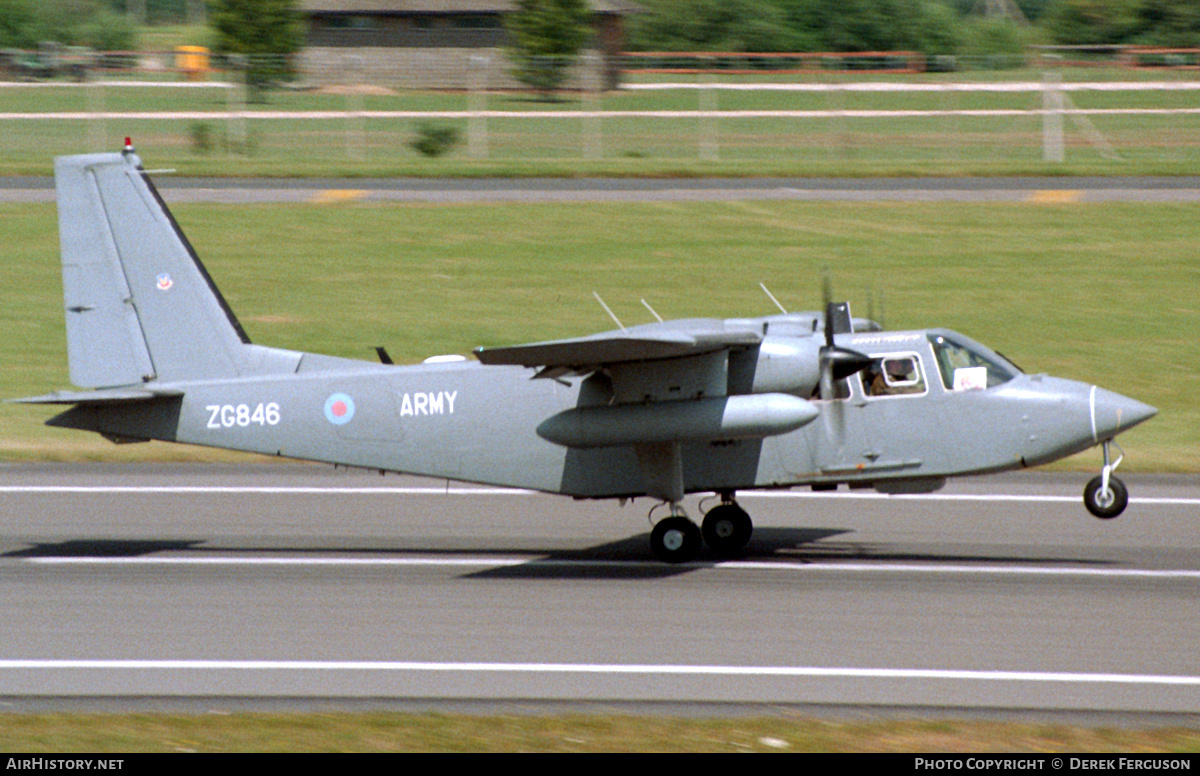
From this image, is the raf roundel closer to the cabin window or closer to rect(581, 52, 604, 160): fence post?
the cabin window

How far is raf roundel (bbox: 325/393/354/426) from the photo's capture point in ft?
49.0

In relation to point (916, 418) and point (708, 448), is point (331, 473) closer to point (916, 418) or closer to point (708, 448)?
point (708, 448)

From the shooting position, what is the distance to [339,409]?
14938mm

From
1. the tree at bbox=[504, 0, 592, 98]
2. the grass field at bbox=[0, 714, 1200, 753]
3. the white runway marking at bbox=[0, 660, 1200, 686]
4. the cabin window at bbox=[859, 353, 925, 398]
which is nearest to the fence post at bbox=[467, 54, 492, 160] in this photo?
the tree at bbox=[504, 0, 592, 98]

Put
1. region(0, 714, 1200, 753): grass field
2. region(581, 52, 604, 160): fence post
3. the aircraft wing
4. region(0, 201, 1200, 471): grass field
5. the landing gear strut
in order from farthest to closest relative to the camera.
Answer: region(581, 52, 604, 160): fence post < region(0, 201, 1200, 471): grass field < the landing gear strut < the aircraft wing < region(0, 714, 1200, 753): grass field

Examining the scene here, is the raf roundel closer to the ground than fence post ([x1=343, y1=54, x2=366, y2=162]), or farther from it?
closer to the ground

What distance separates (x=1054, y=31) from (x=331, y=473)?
8230 cm

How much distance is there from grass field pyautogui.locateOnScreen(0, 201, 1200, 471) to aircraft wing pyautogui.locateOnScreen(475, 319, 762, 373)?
8996 mm

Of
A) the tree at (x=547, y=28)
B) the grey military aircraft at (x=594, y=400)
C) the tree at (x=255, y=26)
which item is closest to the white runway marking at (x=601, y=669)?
the grey military aircraft at (x=594, y=400)

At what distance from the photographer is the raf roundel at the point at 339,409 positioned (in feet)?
49.0

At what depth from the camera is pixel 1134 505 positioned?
55.9 feet

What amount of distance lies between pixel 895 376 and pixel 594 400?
127 inches

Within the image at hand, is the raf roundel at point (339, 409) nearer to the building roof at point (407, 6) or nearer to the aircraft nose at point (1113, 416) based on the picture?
the aircraft nose at point (1113, 416)

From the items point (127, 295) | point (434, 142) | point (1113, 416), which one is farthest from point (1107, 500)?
point (434, 142)
